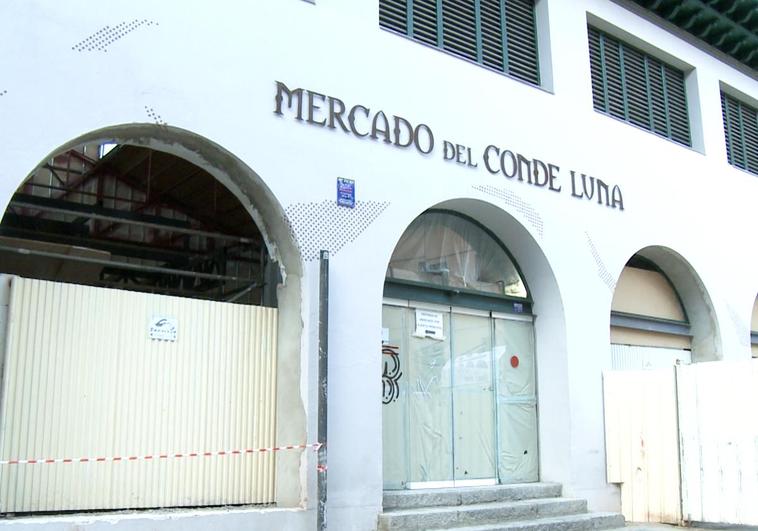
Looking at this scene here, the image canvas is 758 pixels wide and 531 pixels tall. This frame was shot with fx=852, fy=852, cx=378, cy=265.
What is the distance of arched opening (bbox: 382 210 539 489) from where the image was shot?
975 cm

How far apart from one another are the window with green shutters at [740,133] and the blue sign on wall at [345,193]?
29.2 ft

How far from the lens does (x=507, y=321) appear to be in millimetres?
11039

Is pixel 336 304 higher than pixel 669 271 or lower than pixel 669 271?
lower

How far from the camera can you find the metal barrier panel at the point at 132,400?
704 cm

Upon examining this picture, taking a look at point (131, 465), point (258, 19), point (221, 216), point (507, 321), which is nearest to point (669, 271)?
point (507, 321)

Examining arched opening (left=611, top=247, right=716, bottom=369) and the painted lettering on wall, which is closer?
Answer: the painted lettering on wall

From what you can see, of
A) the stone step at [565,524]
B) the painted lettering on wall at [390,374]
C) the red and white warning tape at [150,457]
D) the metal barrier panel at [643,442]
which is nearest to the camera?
the red and white warning tape at [150,457]

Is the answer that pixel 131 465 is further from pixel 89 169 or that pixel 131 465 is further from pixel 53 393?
pixel 89 169

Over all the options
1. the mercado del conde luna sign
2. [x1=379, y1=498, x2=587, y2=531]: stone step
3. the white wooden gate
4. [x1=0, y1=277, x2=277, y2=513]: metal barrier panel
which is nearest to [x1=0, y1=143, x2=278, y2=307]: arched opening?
[x1=0, y1=277, x2=277, y2=513]: metal barrier panel

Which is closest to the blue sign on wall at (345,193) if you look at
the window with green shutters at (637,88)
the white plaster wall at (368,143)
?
the white plaster wall at (368,143)

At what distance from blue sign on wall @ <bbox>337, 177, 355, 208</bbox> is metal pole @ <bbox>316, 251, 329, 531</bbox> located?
2.31 feet

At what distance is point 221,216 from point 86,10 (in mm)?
4980

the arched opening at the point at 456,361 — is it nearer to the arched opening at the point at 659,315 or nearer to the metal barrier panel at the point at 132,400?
the metal barrier panel at the point at 132,400

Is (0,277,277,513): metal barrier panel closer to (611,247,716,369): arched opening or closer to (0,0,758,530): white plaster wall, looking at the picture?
(0,0,758,530): white plaster wall
